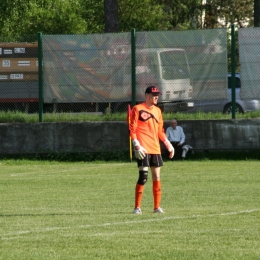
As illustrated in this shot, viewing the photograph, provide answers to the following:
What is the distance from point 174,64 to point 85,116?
281cm

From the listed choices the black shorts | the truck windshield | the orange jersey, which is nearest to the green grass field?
the black shorts

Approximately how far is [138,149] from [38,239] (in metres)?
3.09

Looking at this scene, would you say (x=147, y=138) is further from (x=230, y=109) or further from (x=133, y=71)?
(x=230, y=109)

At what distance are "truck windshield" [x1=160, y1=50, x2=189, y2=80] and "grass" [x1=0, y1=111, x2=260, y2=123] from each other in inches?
44.0

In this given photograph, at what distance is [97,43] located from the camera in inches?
930

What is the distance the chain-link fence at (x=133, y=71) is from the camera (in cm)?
2319

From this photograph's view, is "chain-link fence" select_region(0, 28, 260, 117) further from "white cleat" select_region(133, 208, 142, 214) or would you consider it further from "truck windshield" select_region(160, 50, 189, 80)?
"white cleat" select_region(133, 208, 142, 214)

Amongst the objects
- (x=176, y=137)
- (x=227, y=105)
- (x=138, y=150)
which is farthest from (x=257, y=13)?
(x=138, y=150)

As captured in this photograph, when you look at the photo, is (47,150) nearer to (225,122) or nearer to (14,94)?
(14,94)

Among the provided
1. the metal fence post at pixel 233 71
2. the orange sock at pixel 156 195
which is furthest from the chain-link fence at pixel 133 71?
the orange sock at pixel 156 195

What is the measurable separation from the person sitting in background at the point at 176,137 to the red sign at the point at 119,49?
2.21 m

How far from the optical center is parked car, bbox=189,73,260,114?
76.8 feet

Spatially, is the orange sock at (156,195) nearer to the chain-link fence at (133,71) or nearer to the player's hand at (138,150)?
the player's hand at (138,150)

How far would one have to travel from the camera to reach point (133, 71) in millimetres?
23562
